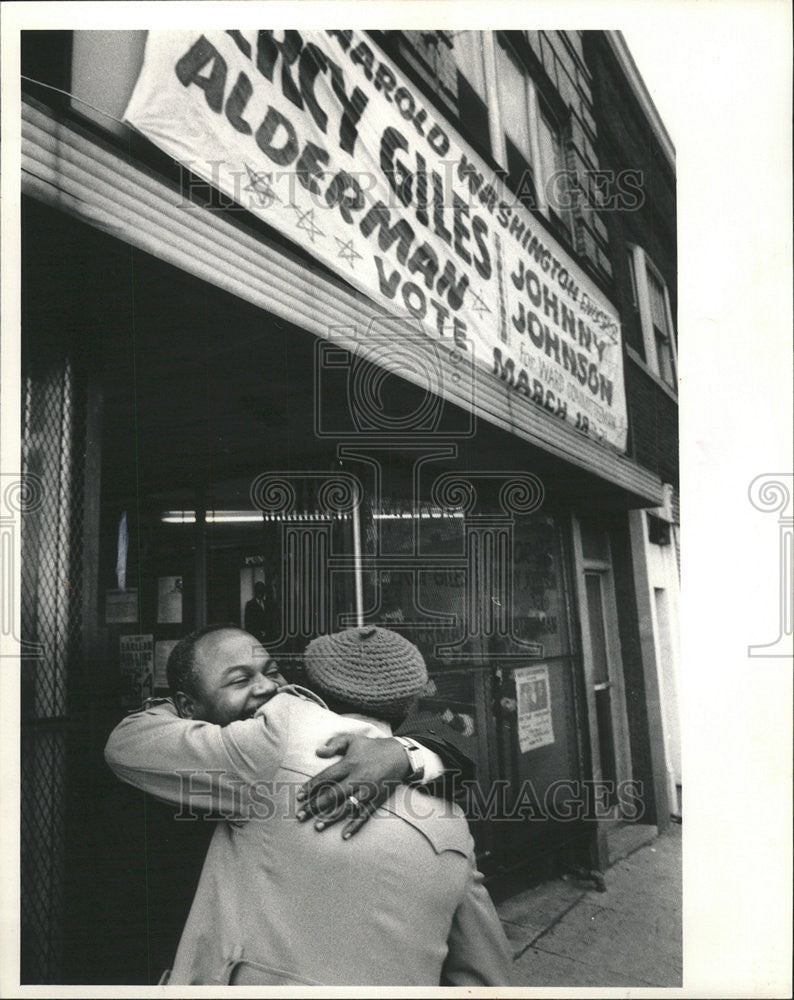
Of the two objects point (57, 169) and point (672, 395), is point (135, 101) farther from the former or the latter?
point (672, 395)

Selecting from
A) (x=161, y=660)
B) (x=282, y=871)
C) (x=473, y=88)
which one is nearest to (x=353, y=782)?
(x=282, y=871)

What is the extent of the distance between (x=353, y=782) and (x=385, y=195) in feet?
6.68

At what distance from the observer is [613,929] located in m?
2.73

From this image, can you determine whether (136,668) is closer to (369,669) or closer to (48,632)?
(48,632)

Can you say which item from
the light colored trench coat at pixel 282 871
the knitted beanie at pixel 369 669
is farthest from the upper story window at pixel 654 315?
the light colored trench coat at pixel 282 871

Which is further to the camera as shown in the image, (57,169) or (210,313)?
(210,313)

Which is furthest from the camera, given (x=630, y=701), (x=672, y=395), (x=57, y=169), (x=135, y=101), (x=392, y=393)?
(x=630, y=701)

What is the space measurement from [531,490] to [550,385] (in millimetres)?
625

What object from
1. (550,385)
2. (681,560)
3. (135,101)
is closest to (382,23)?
(135,101)

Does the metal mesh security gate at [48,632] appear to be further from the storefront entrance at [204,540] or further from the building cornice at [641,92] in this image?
the building cornice at [641,92]

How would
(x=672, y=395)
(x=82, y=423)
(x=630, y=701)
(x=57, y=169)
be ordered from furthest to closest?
(x=630, y=701) → (x=672, y=395) → (x=82, y=423) → (x=57, y=169)

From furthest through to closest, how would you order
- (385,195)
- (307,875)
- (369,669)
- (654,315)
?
(654,315), (385,195), (369,669), (307,875)

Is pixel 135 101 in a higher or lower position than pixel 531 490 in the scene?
higher

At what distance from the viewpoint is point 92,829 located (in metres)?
2.24
